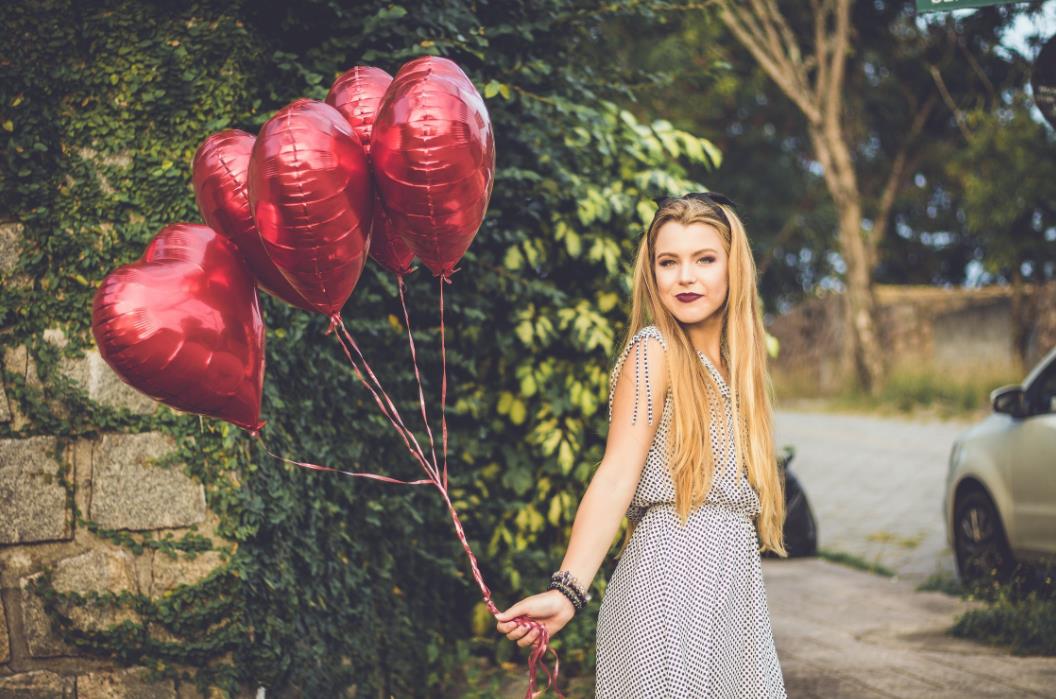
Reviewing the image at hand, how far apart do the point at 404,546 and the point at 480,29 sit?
1.98 m

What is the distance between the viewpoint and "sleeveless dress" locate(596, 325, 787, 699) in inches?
88.4

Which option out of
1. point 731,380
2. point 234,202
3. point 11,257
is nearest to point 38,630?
point 11,257

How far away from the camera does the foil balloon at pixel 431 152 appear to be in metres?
2.29

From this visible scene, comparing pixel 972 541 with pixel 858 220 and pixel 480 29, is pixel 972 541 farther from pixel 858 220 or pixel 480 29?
pixel 858 220

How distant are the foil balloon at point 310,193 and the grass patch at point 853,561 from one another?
581cm

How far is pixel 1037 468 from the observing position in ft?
19.2

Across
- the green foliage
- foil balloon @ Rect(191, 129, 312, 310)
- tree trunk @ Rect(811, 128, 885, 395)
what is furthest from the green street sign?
tree trunk @ Rect(811, 128, 885, 395)

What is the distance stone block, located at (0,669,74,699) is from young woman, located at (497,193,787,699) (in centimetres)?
192

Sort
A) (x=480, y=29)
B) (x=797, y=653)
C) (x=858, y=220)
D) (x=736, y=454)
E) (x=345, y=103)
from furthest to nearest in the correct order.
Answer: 1. (x=858, y=220)
2. (x=797, y=653)
3. (x=480, y=29)
4. (x=345, y=103)
5. (x=736, y=454)

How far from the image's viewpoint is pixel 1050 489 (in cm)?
575

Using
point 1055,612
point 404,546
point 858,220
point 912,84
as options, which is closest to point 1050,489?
point 1055,612

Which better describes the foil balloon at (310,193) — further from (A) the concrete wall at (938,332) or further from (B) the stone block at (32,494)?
(A) the concrete wall at (938,332)

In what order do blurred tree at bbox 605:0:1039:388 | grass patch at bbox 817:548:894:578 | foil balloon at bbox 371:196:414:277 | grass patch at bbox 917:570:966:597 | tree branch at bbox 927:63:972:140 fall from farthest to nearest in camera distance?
1. blurred tree at bbox 605:0:1039:388
2. tree branch at bbox 927:63:972:140
3. grass patch at bbox 817:548:894:578
4. grass patch at bbox 917:570:966:597
5. foil balloon at bbox 371:196:414:277

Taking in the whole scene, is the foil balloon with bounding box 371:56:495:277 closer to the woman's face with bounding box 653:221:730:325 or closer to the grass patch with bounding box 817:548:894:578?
the woman's face with bounding box 653:221:730:325
